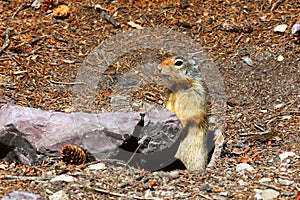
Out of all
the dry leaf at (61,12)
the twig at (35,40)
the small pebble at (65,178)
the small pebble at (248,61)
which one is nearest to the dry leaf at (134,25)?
the dry leaf at (61,12)

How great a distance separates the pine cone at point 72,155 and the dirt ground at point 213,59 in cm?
7

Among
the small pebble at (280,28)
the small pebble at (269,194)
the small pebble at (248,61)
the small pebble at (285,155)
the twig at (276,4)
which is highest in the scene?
the twig at (276,4)

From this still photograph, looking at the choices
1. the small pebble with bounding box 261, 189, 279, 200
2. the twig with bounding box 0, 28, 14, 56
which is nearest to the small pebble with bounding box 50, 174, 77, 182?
the small pebble with bounding box 261, 189, 279, 200

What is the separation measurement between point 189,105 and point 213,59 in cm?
98

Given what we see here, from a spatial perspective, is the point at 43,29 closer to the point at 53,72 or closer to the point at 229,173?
the point at 53,72

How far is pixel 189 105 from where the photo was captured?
4.86 meters

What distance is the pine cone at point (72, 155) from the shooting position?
4.11m

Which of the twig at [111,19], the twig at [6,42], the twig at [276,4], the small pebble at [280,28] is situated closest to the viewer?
the twig at [6,42]

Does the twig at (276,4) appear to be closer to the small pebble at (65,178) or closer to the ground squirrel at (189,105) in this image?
the ground squirrel at (189,105)

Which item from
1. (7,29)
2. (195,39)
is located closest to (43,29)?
(7,29)

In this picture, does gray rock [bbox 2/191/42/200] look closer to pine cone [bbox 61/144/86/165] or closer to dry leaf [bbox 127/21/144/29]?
pine cone [bbox 61/144/86/165]

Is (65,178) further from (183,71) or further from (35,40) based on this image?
(35,40)

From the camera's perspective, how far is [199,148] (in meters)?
4.66

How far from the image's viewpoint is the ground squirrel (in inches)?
183
